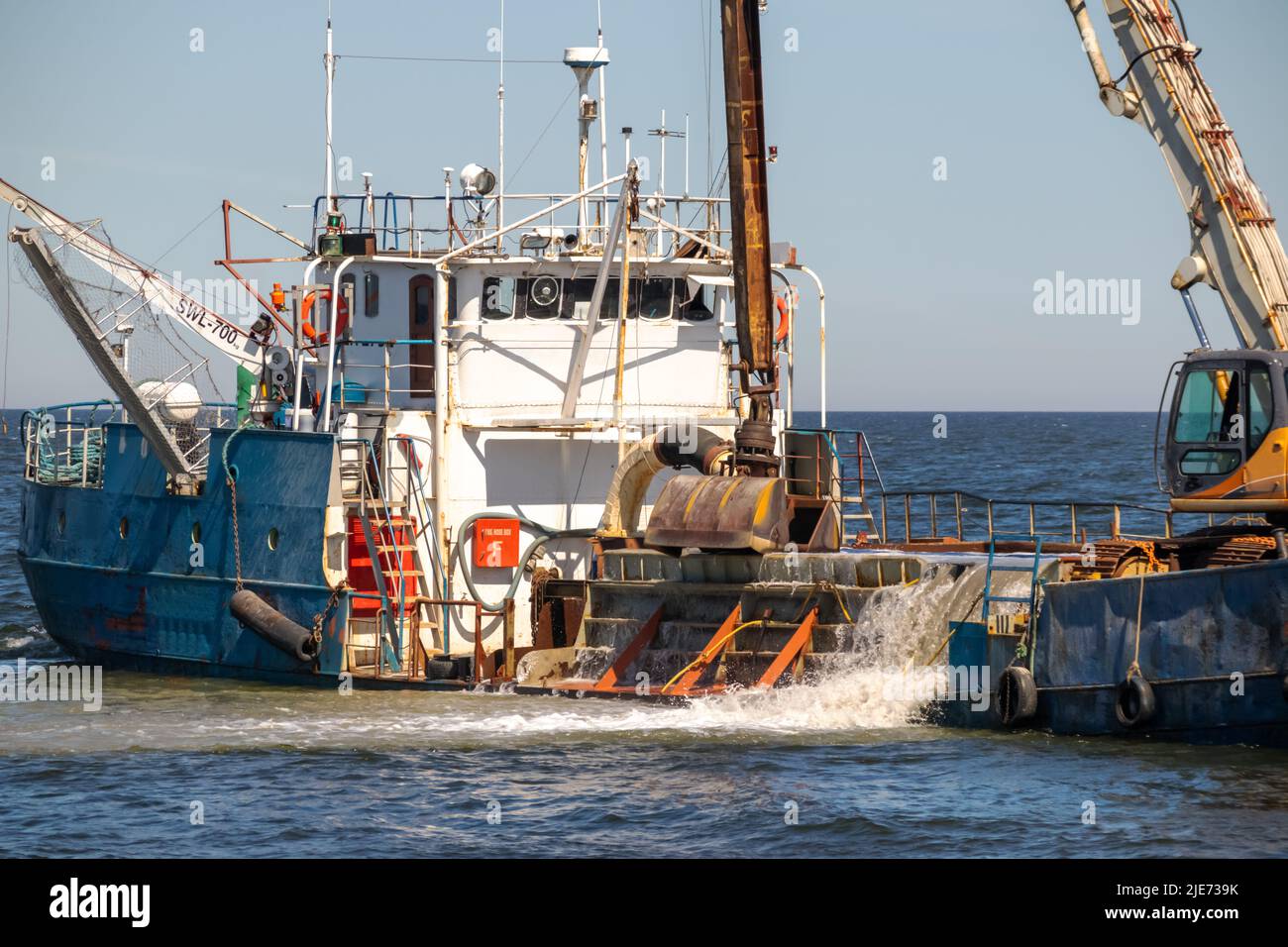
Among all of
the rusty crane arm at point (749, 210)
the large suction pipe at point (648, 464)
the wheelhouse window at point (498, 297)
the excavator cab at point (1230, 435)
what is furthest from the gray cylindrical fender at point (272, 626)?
the excavator cab at point (1230, 435)

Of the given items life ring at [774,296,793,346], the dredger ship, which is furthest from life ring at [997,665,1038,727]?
life ring at [774,296,793,346]

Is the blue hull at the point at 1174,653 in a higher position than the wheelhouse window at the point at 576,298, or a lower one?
lower

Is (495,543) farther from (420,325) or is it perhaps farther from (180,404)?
(180,404)

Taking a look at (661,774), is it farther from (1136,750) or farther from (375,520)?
(375,520)

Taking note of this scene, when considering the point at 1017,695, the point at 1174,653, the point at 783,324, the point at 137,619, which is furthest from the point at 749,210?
the point at 137,619

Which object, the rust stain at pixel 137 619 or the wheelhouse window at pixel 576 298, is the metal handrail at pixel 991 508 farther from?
the rust stain at pixel 137 619

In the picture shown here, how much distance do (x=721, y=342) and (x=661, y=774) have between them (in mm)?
8320

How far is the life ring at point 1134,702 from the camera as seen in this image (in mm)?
16844

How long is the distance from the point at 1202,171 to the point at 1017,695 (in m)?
6.91

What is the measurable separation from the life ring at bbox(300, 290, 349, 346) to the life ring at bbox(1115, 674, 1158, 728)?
11133 mm

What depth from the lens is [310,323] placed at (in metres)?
23.8

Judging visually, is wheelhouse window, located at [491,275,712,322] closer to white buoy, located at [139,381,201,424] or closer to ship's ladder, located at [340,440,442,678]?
ship's ladder, located at [340,440,442,678]

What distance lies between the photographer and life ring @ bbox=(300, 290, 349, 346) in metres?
23.0
